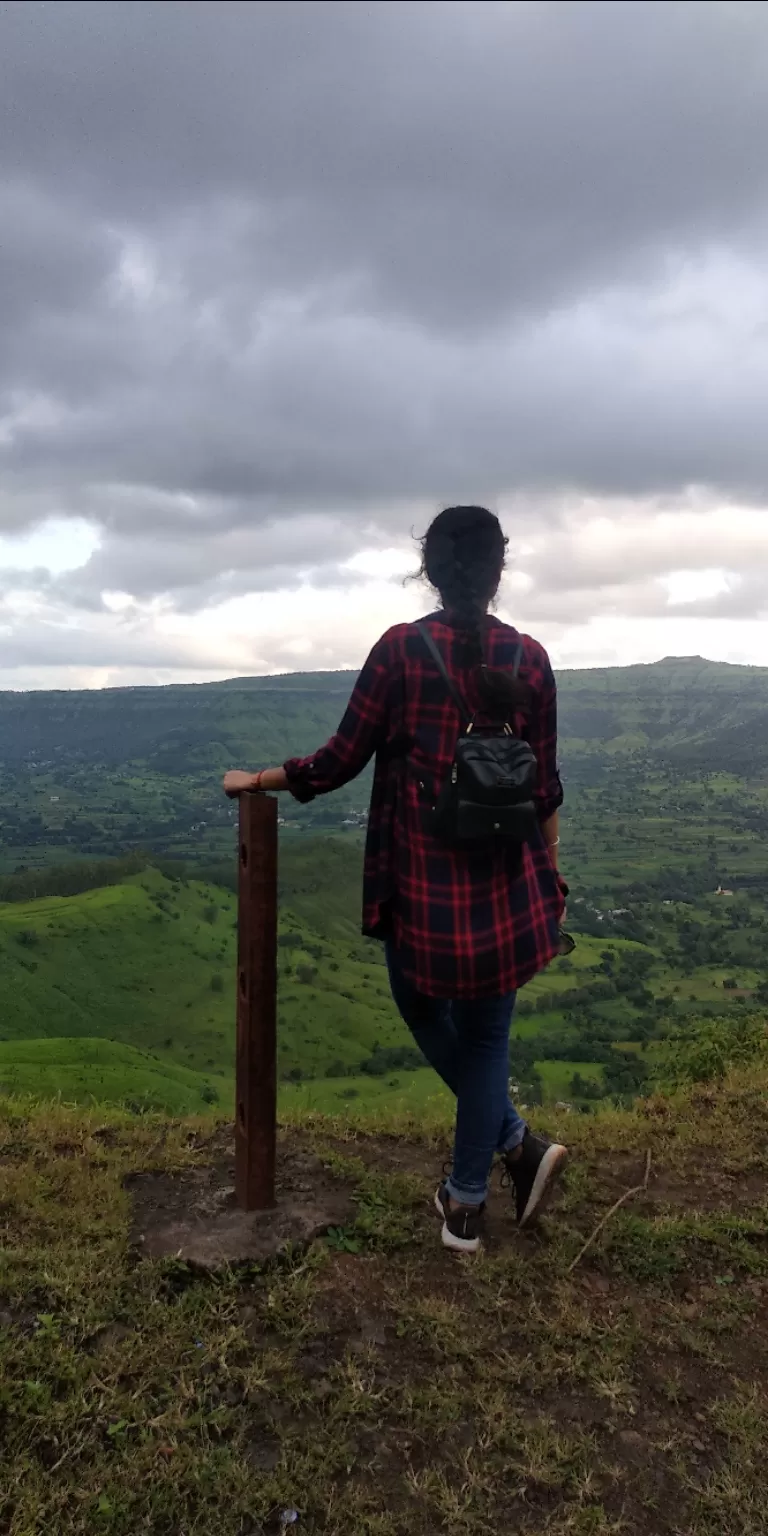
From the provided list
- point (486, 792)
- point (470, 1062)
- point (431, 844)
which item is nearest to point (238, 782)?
point (431, 844)

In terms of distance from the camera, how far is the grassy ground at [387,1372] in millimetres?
2412

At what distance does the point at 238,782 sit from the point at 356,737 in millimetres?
698

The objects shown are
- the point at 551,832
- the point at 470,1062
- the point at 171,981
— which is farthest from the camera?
the point at 171,981

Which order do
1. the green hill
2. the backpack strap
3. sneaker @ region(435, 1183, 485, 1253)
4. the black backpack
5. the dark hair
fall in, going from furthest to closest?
the green hill
sneaker @ region(435, 1183, 485, 1253)
the dark hair
the backpack strap
the black backpack

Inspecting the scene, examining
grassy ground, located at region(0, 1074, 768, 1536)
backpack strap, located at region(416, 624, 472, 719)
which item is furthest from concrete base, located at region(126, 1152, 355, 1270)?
backpack strap, located at region(416, 624, 472, 719)

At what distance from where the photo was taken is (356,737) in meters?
3.24

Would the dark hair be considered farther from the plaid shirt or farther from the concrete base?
the concrete base

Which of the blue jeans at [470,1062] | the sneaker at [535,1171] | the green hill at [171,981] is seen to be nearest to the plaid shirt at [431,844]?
the blue jeans at [470,1062]

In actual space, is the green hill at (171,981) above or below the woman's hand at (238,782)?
below

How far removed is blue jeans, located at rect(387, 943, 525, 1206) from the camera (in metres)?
3.35

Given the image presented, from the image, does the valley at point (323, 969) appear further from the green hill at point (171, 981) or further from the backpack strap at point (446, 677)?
the backpack strap at point (446, 677)

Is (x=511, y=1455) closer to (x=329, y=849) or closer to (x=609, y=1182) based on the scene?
(x=609, y=1182)

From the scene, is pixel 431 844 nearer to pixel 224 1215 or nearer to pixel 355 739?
pixel 355 739

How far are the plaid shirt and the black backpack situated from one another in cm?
8
